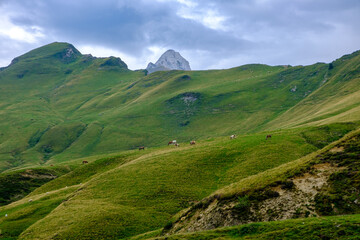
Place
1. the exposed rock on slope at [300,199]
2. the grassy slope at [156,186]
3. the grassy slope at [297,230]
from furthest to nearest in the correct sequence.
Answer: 1. the grassy slope at [156,186]
2. the exposed rock on slope at [300,199]
3. the grassy slope at [297,230]

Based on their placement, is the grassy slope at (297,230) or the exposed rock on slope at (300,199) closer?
the grassy slope at (297,230)

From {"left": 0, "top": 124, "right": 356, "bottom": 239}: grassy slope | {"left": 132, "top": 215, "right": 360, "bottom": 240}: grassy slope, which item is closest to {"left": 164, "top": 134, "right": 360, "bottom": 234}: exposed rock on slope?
{"left": 132, "top": 215, "right": 360, "bottom": 240}: grassy slope

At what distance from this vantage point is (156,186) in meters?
55.2

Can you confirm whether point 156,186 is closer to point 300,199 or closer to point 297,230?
point 300,199

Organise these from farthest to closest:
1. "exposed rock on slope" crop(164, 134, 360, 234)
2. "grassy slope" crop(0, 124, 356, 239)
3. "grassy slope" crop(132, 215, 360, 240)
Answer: "grassy slope" crop(0, 124, 356, 239) → "exposed rock on slope" crop(164, 134, 360, 234) → "grassy slope" crop(132, 215, 360, 240)

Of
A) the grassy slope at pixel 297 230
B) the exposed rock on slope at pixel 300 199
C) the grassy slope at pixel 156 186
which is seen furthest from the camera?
the grassy slope at pixel 156 186

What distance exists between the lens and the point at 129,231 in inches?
1676

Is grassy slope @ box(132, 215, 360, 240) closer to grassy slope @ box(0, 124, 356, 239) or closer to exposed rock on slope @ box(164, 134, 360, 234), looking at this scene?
exposed rock on slope @ box(164, 134, 360, 234)

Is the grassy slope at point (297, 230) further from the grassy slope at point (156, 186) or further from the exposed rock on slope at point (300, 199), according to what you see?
the grassy slope at point (156, 186)

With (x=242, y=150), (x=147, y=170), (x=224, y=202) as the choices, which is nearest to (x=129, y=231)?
(x=224, y=202)

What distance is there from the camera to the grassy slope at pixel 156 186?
4388cm

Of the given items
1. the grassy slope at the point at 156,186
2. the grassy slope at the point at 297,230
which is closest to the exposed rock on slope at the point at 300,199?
the grassy slope at the point at 297,230

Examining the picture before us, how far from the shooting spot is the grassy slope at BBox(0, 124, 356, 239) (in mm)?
43875

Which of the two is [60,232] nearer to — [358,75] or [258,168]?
[258,168]
